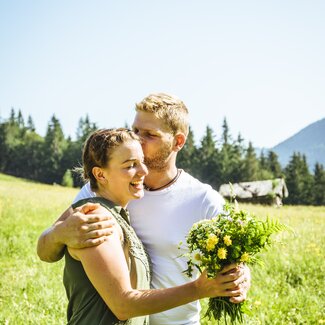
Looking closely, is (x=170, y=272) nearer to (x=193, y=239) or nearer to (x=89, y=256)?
(x=193, y=239)

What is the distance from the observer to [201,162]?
81.9 metres

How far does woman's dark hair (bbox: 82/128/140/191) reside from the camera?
265 cm

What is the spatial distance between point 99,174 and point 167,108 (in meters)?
1.13

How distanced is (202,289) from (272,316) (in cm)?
361

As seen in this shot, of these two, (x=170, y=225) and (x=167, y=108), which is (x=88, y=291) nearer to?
(x=170, y=225)

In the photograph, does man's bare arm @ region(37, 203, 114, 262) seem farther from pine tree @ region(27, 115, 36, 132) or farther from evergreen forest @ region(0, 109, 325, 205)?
pine tree @ region(27, 115, 36, 132)

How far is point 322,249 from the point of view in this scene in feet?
29.1

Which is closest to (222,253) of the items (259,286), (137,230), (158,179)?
(137,230)

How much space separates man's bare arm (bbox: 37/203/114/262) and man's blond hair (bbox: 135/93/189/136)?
4.07 ft

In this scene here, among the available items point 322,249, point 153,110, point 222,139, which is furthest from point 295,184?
point 153,110

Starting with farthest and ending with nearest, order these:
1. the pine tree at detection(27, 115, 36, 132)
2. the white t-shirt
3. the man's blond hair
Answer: the pine tree at detection(27, 115, 36, 132) → the man's blond hair → the white t-shirt

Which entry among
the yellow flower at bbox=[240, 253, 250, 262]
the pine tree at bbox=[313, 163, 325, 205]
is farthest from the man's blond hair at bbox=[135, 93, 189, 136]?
the pine tree at bbox=[313, 163, 325, 205]

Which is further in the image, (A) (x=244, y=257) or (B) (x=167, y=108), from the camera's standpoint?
(B) (x=167, y=108)

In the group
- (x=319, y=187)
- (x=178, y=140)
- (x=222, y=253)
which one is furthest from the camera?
(x=319, y=187)
